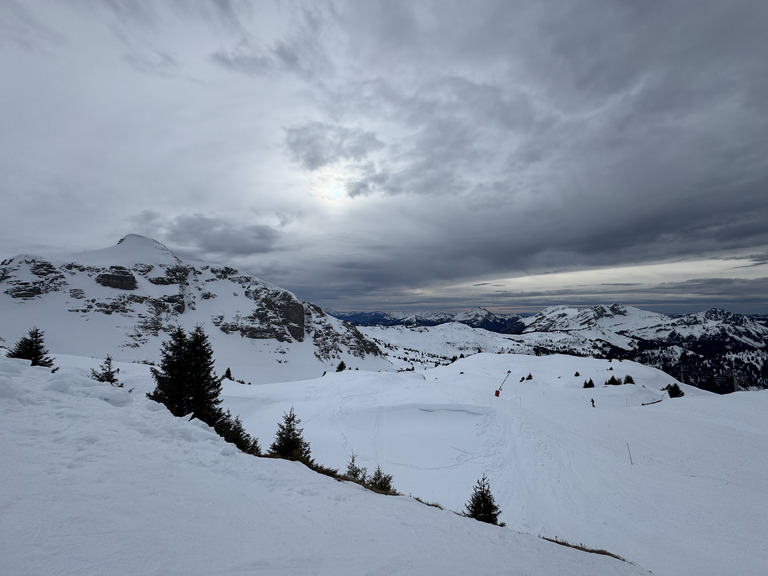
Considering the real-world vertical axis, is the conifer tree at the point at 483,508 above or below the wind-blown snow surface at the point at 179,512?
below

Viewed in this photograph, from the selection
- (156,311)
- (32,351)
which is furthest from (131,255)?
(32,351)

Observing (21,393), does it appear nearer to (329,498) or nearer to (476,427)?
(329,498)

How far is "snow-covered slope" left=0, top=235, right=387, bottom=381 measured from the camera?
98.2 m

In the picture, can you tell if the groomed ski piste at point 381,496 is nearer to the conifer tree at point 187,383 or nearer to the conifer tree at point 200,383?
the conifer tree at point 187,383

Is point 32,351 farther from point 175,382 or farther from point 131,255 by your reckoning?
point 131,255

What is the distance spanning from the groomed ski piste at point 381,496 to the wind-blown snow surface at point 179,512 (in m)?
0.03

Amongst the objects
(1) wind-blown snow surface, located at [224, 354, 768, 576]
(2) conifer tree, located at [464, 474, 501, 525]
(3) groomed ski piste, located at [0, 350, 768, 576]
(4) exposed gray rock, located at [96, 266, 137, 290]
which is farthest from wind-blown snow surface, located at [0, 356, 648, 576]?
(4) exposed gray rock, located at [96, 266, 137, 290]

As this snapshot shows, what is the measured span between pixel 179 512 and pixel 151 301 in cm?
14430

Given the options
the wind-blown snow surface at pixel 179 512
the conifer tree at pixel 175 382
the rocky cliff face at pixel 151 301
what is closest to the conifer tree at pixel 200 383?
the conifer tree at pixel 175 382

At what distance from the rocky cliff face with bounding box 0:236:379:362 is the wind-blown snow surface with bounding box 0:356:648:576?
117131mm

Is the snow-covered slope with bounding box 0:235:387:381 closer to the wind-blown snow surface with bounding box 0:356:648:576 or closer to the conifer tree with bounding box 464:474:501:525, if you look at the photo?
the conifer tree with bounding box 464:474:501:525

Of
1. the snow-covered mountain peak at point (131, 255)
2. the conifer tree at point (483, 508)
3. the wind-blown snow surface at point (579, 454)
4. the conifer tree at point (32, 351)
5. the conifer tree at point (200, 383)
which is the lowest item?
the wind-blown snow surface at point (579, 454)

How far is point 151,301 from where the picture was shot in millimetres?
120125

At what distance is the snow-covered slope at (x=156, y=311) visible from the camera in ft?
322
